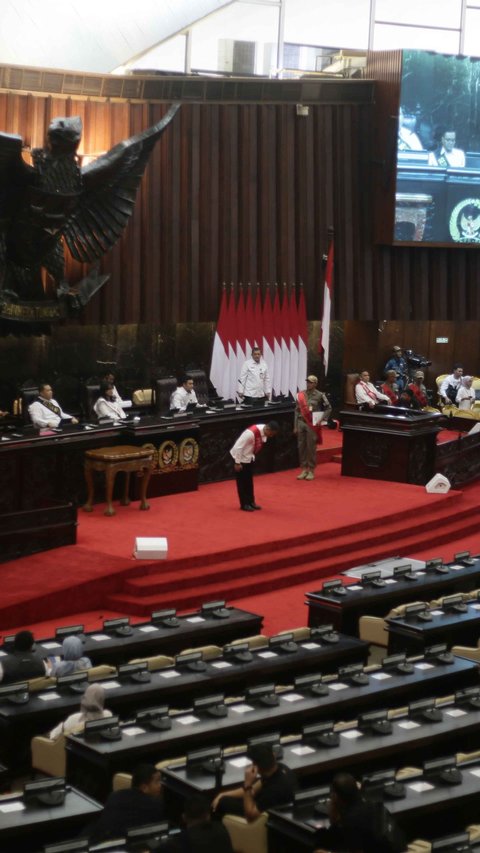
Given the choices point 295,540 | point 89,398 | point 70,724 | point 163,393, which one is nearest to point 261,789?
point 70,724

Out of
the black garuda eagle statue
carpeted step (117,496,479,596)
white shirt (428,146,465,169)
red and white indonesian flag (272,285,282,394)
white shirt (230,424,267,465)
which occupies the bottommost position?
carpeted step (117,496,479,596)

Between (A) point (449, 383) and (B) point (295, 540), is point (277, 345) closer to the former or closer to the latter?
(A) point (449, 383)

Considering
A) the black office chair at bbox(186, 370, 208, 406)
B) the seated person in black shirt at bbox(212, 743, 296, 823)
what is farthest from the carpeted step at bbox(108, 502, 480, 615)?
the seated person in black shirt at bbox(212, 743, 296, 823)

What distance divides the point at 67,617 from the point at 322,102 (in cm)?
1023

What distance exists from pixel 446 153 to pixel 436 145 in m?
0.18

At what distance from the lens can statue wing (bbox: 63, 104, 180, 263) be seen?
1530 centimetres

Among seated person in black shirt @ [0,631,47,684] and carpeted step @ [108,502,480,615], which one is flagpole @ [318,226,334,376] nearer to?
carpeted step @ [108,502,480,615]

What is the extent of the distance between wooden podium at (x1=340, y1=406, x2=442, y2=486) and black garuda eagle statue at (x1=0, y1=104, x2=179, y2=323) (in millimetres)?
3505

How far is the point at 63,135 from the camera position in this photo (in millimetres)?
14219

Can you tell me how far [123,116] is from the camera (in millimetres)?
16641

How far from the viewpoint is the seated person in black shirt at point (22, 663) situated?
25.0 feet

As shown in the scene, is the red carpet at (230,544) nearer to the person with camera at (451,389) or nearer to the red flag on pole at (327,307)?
the red flag on pole at (327,307)

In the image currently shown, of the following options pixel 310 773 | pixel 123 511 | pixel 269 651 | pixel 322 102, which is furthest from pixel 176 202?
pixel 310 773

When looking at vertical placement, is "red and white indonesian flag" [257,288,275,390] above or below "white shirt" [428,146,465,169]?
below
